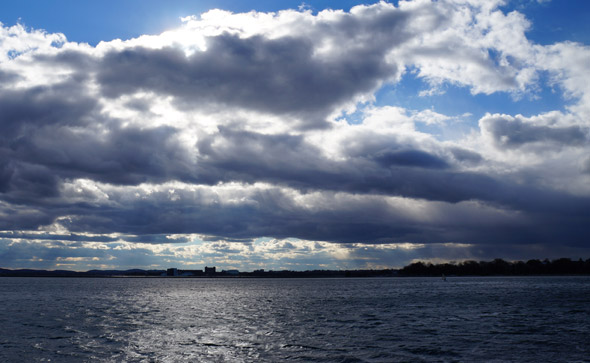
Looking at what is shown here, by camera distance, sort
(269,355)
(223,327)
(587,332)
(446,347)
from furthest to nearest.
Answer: (223,327) → (587,332) → (446,347) → (269,355)

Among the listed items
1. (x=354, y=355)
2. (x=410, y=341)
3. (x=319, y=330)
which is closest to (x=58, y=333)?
(x=319, y=330)

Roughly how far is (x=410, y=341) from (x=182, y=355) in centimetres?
2472

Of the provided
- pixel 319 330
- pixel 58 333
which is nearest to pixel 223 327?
pixel 319 330

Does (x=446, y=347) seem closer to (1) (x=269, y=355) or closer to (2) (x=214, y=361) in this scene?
(1) (x=269, y=355)

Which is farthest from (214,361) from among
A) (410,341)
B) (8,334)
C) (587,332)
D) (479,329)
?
(587,332)

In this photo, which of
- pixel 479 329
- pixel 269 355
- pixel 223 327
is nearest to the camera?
pixel 269 355

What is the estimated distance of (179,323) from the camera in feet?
237

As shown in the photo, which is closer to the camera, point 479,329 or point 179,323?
point 479,329

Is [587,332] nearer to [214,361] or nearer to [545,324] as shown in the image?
[545,324]

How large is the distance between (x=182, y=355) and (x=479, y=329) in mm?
39744

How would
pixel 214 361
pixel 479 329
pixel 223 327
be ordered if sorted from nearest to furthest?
pixel 214 361
pixel 479 329
pixel 223 327

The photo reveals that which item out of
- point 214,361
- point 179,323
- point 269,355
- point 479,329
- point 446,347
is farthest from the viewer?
point 179,323

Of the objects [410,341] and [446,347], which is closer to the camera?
[446,347]

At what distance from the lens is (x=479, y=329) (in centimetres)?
6272
